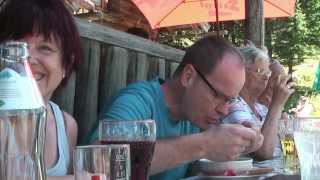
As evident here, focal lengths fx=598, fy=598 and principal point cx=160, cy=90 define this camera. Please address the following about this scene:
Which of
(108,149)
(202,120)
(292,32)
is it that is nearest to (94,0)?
(202,120)

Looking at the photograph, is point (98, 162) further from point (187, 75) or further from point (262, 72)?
point (262, 72)

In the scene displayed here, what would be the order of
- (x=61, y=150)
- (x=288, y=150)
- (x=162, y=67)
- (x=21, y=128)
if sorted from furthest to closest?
(x=162, y=67)
(x=61, y=150)
(x=288, y=150)
(x=21, y=128)

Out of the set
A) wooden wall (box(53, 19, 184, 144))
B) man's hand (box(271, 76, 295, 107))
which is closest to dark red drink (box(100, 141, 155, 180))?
wooden wall (box(53, 19, 184, 144))

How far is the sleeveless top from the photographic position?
7.10ft

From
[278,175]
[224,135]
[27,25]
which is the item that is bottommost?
[278,175]

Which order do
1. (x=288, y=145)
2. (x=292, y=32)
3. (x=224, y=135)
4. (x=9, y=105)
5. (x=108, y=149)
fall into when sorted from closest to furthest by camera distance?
(x=9, y=105), (x=108, y=149), (x=224, y=135), (x=288, y=145), (x=292, y=32)

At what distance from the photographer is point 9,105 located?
0.90 m

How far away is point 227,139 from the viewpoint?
200 cm

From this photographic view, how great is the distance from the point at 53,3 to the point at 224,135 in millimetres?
766

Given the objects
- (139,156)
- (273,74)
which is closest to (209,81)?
(139,156)

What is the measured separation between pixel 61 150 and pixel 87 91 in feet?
2.69

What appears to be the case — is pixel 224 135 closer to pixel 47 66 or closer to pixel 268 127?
pixel 47 66

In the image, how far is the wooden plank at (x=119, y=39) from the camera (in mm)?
2964

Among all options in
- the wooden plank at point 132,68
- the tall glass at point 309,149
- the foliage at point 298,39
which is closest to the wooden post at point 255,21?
the wooden plank at point 132,68
